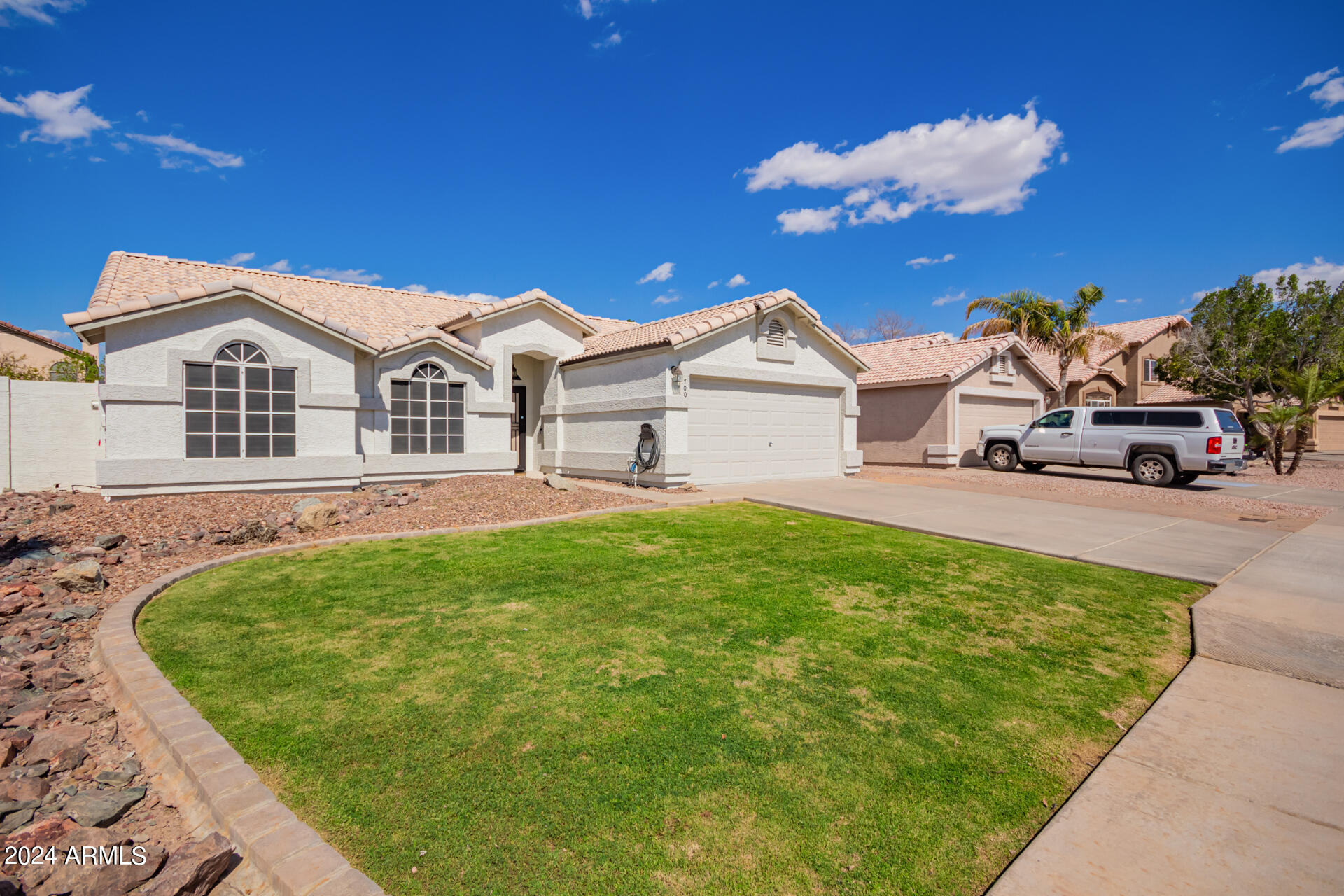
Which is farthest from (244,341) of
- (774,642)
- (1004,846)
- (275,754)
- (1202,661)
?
(1202,661)

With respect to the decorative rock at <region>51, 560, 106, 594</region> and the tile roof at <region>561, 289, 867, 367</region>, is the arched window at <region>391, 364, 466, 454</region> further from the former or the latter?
the decorative rock at <region>51, 560, 106, 594</region>

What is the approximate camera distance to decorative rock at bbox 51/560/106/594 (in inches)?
236

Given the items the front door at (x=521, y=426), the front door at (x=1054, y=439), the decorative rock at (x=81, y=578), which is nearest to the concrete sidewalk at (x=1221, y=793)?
the decorative rock at (x=81, y=578)

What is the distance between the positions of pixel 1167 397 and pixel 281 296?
40.3 metres

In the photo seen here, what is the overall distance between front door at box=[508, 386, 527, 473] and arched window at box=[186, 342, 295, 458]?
6609 mm

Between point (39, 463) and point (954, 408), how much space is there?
77.4ft

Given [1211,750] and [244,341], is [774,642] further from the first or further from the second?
[244,341]

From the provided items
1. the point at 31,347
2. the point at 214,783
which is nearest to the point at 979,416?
the point at 214,783

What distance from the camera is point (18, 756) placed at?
3.32m

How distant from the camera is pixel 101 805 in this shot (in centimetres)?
292

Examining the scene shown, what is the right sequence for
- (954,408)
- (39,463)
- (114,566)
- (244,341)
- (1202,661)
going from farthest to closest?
(954,408) → (39,463) → (244,341) → (114,566) → (1202,661)

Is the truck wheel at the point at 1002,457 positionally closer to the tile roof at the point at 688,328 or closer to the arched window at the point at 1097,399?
the tile roof at the point at 688,328

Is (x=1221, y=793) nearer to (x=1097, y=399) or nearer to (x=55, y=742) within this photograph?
(x=55, y=742)

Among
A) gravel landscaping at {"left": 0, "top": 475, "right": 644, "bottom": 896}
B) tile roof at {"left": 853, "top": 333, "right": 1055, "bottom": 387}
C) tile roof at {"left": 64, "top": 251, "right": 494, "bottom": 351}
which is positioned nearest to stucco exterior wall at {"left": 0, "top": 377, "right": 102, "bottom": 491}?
gravel landscaping at {"left": 0, "top": 475, "right": 644, "bottom": 896}
